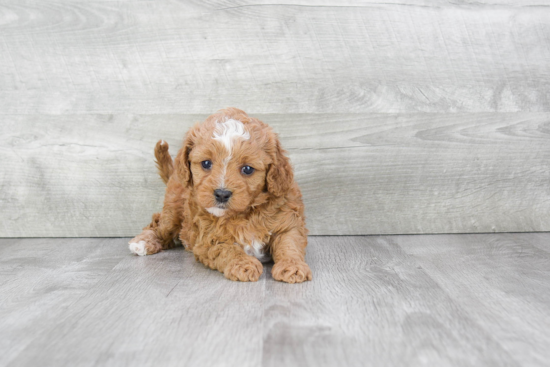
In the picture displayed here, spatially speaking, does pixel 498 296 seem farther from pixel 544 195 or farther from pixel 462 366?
pixel 544 195

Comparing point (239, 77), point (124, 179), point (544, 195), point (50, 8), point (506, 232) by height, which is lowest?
point (506, 232)

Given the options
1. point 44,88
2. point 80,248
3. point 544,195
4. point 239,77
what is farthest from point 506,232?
point 44,88

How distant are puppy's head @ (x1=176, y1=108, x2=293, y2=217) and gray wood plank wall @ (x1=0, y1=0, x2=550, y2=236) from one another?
2.55 ft

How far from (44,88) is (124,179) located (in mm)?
721

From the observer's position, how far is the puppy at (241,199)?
2.06 m

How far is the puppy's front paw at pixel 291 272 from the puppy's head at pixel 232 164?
1.00 feet

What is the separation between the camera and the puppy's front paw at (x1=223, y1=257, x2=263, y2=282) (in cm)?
206

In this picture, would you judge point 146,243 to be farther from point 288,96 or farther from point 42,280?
point 288,96

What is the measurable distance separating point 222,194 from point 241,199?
3.3 inches

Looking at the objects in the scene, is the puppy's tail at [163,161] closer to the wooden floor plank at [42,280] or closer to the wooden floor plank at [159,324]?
the wooden floor plank at [42,280]

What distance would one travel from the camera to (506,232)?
3119 millimetres

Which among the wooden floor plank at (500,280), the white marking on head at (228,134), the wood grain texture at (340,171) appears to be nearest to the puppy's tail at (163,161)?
the wood grain texture at (340,171)

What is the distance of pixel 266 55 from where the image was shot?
291 cm

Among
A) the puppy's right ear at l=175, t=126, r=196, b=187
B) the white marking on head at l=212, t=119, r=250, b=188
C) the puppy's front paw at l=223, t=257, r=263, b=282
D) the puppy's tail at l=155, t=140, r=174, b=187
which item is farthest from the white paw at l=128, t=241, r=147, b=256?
the white marking on head at l=212, t=119, r=250, b=188
